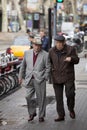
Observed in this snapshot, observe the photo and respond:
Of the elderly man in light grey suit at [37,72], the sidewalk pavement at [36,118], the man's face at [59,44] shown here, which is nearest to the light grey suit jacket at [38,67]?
the elderly man in light grey suit at [37,72]

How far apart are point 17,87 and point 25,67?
5913 mm

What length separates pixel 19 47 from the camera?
26188mm

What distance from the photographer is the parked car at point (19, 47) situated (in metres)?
25.3

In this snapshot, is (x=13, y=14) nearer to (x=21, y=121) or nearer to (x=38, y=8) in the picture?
(x=38, y=8)

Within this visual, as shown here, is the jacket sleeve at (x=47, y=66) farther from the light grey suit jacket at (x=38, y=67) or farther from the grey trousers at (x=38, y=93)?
the grey trousers at (x=38, y=93)

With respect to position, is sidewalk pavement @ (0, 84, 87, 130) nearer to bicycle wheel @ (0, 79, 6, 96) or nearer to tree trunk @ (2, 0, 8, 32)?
bicycle wheel @ (0, 79, 6, 96)

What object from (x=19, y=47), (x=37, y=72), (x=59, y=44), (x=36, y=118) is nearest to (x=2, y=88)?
(x=36, y=118)

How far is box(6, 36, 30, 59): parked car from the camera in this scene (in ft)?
82.9

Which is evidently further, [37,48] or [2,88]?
[2,88]

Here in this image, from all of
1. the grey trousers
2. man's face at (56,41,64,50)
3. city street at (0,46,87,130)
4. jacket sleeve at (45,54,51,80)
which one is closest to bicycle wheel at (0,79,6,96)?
city street at (0,46,87,130)

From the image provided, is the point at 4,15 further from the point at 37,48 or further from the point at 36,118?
the point at 37,48

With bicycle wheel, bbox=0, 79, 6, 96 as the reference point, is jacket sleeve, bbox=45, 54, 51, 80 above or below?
above

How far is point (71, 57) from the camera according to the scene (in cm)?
1025

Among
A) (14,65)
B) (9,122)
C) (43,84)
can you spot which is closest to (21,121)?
(9,122)
